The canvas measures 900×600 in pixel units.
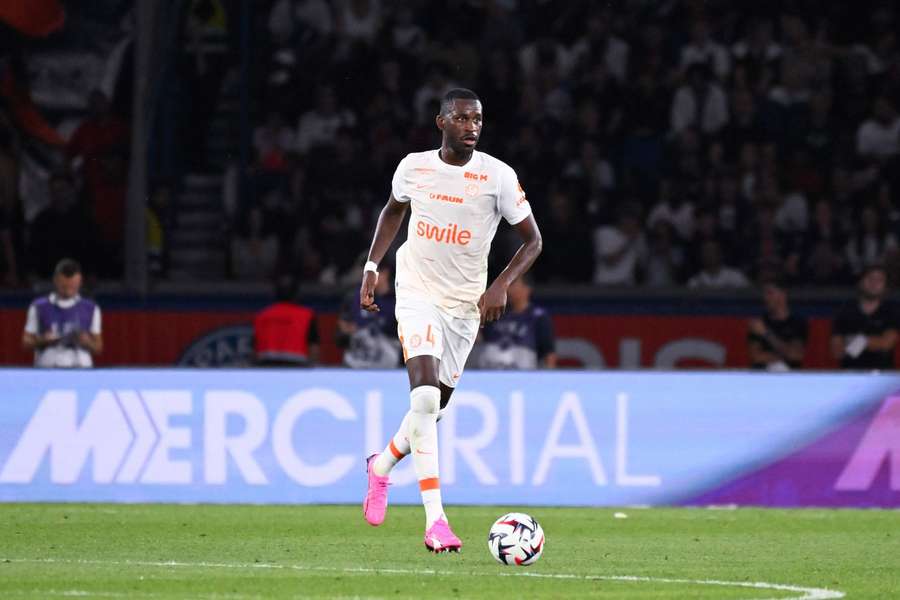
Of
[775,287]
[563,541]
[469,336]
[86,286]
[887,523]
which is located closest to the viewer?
[469,336]

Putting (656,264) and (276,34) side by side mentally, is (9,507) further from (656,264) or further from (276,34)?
(276,34)

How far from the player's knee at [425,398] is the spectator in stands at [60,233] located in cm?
932

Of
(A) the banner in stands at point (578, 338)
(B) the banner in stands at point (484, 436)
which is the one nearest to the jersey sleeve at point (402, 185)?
(B) the banner in stands at point (484, 436)

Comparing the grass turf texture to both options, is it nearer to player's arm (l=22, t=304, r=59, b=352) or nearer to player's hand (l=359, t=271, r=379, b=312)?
player's hand (l=359, t=271, r=379, b=312)

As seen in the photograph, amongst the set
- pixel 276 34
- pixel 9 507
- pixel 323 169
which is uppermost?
pixel 276 34

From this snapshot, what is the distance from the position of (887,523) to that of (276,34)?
33.7 feet

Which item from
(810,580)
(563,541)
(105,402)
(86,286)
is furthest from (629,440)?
(86,286)

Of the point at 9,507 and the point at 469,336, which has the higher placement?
the point at 469,336

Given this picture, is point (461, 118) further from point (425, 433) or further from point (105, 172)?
point (105, 172)

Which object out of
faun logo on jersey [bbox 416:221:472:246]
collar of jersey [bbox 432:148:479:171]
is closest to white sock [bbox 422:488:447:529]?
faun logo on jersey [bbox 416:221:472:246]

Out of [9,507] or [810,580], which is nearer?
[810,580]

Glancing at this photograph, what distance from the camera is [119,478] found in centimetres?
1259

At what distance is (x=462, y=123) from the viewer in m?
8.75

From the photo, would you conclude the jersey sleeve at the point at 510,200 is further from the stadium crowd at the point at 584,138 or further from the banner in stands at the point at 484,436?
the stadium crowd at the point at 584,138
